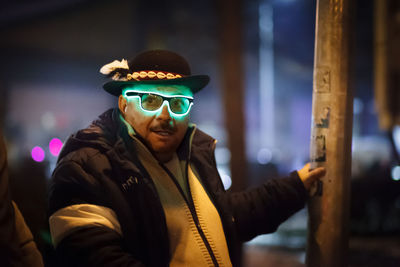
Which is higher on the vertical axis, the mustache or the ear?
the ear


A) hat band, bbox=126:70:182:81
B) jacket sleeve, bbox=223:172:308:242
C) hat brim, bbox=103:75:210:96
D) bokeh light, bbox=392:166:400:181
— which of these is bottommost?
bokeh light, bbox=392:166:400:181

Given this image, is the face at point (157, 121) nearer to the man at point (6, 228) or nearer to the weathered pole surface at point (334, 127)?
Answer: the man at point (6, 228)

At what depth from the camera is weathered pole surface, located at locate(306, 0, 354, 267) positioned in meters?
2.24

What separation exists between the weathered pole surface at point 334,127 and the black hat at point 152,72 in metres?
0.74

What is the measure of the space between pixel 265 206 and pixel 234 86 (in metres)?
3.27

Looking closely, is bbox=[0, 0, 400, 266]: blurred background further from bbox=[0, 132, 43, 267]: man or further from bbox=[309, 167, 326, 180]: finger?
bbox=[309, 167, 326, 180]: finger

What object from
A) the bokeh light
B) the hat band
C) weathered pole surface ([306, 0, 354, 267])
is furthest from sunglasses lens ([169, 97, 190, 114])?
the bokeh light

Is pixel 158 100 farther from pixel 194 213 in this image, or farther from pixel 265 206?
pixel 265 206

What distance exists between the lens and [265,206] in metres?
2.50

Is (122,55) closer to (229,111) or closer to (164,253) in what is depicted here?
(229,111)

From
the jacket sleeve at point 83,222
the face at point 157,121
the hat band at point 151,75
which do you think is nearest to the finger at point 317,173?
the face at point 157,121

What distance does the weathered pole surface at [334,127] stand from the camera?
2244mm

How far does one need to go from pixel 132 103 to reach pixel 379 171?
8.12 meters

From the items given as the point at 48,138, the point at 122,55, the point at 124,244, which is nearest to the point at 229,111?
the point at 124,244
